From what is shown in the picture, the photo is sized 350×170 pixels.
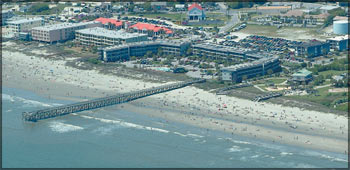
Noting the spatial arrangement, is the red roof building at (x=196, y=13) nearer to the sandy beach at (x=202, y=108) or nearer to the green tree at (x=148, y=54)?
the green tree at (x=148, y=54)

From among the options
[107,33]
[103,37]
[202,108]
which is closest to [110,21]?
[107,33]

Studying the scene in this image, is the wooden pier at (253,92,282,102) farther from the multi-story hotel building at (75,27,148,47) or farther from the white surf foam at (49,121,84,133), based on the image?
the multi-story hotel building at (75,27,148,47)

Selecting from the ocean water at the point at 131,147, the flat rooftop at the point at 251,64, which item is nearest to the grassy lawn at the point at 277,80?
the flat rooftop at the point at 251,64

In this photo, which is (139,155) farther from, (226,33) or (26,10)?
(26,10)

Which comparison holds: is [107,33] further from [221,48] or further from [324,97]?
[324,97]

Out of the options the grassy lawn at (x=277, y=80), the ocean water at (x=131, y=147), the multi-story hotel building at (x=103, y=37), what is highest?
the multi-story hotel building at (x=103, y=37)

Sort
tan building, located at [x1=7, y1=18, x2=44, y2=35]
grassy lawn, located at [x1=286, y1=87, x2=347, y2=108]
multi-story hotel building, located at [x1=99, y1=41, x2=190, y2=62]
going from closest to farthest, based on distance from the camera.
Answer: grassy lawn, located at [x1=286, y1=87, x2=347, y2=108] → multi-story hotel building, located at [x1=99, y1=41, x2=190, y2=62] → tan building, located at [x1=7, y1=18, x2=44, y2=35]

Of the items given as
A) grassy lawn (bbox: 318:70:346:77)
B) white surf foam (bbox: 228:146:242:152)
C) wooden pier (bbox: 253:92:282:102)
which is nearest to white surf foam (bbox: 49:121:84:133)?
white surf foam (bbox: 228:146:242:152)
